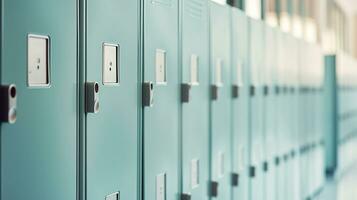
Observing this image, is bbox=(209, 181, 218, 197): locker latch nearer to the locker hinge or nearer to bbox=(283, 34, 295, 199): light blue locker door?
the locker hinge

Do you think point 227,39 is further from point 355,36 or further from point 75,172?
point 355,36

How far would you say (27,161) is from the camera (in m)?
1.60

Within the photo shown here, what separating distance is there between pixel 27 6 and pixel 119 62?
629 mm

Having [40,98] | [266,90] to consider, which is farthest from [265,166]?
[40,98]

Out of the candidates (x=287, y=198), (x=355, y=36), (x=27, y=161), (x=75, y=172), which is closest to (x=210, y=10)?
(x=75, y=172)

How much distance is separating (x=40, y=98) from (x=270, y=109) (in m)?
3.65

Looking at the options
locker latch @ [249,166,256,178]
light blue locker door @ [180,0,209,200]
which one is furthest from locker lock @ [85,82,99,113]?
locker latch @ [249,166,256,178]

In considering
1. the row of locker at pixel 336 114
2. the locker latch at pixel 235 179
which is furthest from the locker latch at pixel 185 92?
the row of locker at pixel 336 114

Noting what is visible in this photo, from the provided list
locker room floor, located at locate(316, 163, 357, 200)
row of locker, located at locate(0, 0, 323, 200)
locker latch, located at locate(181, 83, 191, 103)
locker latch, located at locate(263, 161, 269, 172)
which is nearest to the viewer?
row of locker, located at locate(0, 0, 323, 200)

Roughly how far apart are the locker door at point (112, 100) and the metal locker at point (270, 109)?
2735 millimetres

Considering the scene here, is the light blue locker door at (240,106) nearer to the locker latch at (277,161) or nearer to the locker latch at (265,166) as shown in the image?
the locker latch at (265,166)

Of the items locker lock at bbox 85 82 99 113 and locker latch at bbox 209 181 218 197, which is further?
locker latch at bbox 209 181 218 197

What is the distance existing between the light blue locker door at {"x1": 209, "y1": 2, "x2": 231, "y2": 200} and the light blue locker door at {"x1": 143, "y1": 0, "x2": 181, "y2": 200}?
0.65 m

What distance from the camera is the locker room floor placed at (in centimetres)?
764
